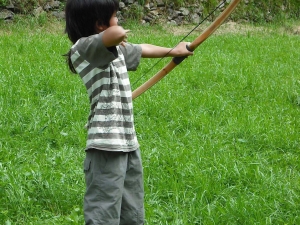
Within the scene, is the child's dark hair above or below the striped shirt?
above

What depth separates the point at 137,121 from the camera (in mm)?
5203

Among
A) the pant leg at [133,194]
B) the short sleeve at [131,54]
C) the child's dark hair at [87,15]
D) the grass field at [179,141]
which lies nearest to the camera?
the child's dark hair at [87,15]

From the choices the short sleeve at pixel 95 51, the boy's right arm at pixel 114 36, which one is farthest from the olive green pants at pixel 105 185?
the boy's right arm at pixel 114 36

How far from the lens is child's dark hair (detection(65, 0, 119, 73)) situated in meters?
2.28

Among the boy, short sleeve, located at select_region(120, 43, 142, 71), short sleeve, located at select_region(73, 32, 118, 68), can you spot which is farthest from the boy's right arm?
short sleeve, located at select_region(120, 43, 142, 71)

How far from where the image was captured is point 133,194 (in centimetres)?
252

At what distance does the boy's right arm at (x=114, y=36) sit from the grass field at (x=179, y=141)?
1.33 metres

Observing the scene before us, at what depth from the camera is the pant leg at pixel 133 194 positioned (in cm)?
248

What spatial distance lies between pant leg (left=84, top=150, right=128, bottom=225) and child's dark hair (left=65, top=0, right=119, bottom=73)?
0.50 metres

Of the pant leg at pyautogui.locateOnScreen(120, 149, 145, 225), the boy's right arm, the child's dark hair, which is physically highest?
the child's dark hair

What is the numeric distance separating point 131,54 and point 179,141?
7.29ft

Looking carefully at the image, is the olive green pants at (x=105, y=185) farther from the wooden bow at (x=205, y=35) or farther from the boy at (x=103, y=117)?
the wooden bow at (x=205, y=35)

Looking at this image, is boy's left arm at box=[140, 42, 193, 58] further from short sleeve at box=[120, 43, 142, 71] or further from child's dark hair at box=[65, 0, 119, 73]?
child's dark hair at box=[65, 0, 119, 73]

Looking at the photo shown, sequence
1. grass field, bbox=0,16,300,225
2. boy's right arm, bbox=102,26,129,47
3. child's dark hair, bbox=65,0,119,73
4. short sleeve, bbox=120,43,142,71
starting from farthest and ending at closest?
grass field, bbox=0,16,300,225
short sleeve, bbox=120,43,142,71
child's dark hair, bbox=65,0,119,73
boy's right arm, bbox=102,26,129,47
